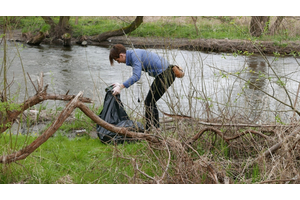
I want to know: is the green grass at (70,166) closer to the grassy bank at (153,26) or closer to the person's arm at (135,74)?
the person's arm at (135,74)

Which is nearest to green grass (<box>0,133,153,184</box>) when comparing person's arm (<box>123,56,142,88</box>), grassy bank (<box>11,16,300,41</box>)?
person's arm (<box>123,56,142,88</box>)

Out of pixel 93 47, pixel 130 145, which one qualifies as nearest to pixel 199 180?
pixel 130 145

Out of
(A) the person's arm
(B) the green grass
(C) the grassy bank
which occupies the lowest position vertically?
(B) the green grass

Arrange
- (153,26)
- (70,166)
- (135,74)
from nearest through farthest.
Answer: (70,166) → (135,74) → (153,26)

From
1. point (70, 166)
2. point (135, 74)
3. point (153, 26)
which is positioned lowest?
point (70, 166)

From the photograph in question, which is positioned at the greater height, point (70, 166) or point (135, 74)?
point (135, 74)

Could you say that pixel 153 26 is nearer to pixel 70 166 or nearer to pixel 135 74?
pixel 135 74

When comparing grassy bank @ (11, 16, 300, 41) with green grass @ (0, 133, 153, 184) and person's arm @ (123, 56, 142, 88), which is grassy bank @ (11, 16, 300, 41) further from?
green grass @ (0, 133, 153, 184)

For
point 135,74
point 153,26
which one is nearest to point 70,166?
point 135,74

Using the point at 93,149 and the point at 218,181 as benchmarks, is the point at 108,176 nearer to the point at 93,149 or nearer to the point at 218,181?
the point at 93,149

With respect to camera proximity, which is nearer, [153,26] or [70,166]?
[70,166]

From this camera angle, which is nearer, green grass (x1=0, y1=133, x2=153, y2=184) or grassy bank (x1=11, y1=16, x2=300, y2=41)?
green grass (x1=0, y1=133, x2=153, y2=184)

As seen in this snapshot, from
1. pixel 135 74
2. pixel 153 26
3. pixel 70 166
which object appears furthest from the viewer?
pixel 153 26

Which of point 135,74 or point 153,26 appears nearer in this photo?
point 135,74
